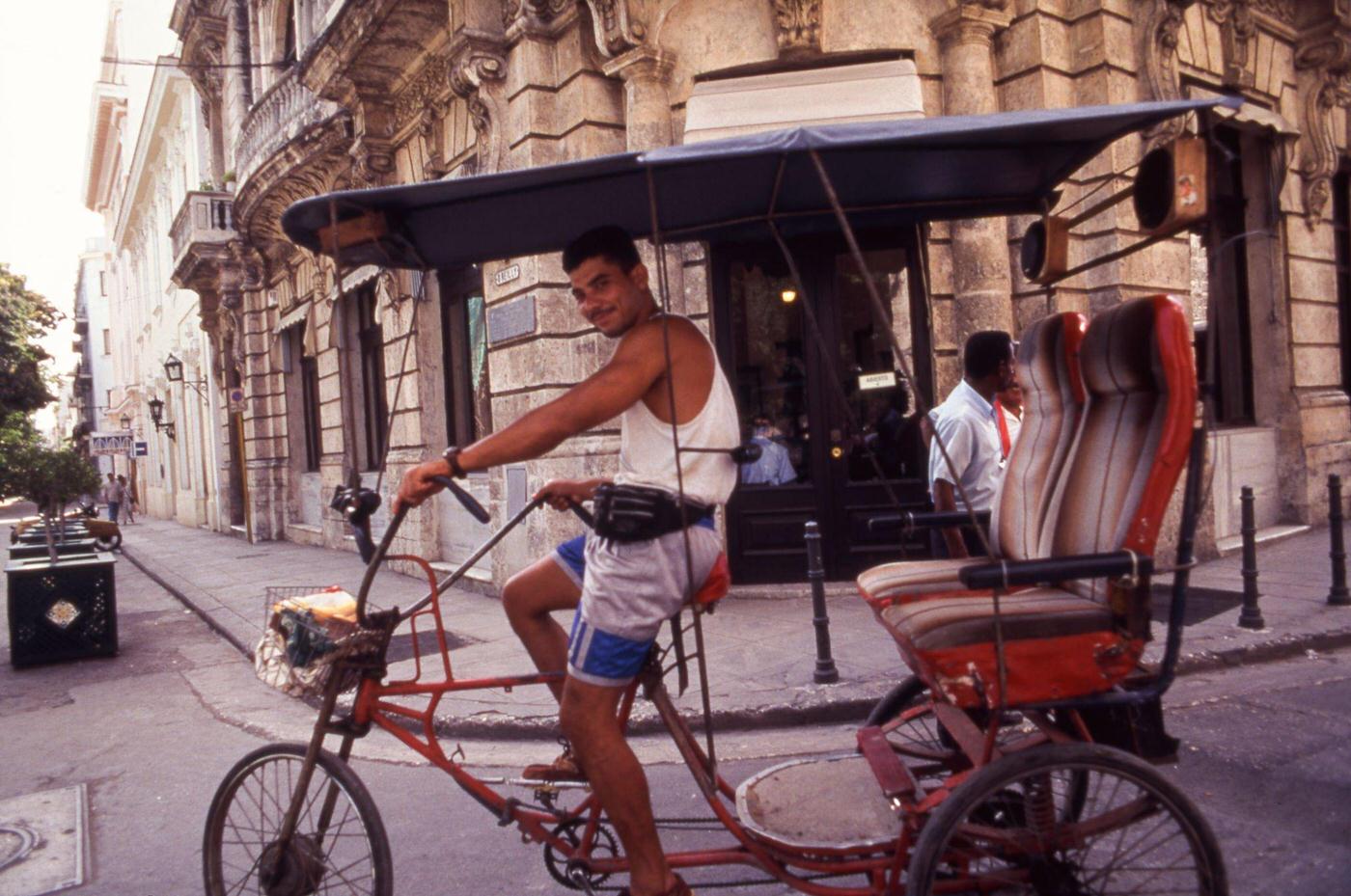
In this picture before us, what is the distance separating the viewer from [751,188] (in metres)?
3.49

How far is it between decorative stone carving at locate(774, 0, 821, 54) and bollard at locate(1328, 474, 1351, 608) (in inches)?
210

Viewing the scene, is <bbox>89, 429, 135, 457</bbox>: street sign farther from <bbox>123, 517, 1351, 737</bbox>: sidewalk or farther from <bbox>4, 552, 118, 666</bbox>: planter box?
<bbox>4, 552, 118, 666</bbox>: planter box

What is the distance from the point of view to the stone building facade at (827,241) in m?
8.45

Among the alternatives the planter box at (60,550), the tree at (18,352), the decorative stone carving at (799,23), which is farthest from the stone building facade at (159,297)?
the decorative stone carving at (799,23)

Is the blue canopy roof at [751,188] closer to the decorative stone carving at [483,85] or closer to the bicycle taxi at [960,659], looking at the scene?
the bicycle taxi at [960,659]

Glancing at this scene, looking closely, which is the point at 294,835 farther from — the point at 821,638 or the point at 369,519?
the point at 821,638

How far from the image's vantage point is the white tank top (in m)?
2.68

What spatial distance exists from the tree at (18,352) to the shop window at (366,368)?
92.3 ft

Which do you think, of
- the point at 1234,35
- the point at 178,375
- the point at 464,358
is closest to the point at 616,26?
the point at 464,358

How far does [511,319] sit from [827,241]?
310 cm

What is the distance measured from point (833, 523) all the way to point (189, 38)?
758 inches

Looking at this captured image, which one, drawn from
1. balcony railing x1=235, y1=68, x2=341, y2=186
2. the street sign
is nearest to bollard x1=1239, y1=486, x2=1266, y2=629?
balcony railing x1=235, y1=68, x2=341, y2=186

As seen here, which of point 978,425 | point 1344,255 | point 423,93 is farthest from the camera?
point 1344,255

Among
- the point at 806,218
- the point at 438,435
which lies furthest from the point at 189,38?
the point at 806,218
